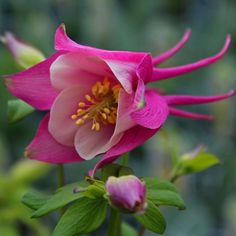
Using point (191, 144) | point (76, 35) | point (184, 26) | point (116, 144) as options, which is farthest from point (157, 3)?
point (116, 144)

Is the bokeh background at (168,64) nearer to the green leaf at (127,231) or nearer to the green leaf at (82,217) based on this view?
the green leaf at (127,231)

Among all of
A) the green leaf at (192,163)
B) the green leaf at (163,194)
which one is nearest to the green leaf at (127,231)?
the green leaf at (192,163)

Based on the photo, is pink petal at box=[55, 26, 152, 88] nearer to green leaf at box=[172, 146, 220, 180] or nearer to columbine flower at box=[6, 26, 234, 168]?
columbine flower at box=[6, 26, 234, 168]

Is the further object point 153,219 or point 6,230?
point 6,230

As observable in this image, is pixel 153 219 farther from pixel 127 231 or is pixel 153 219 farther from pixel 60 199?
pixel 127 231

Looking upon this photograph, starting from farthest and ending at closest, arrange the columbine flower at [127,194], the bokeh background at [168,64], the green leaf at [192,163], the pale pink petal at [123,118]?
the bokeh background at [168,64] < the green leaf at [192,163] < the pale pink petal at [123,118] < the columbine flower at [127,194]

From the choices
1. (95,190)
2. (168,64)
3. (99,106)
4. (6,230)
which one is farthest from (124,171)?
(168,64)
